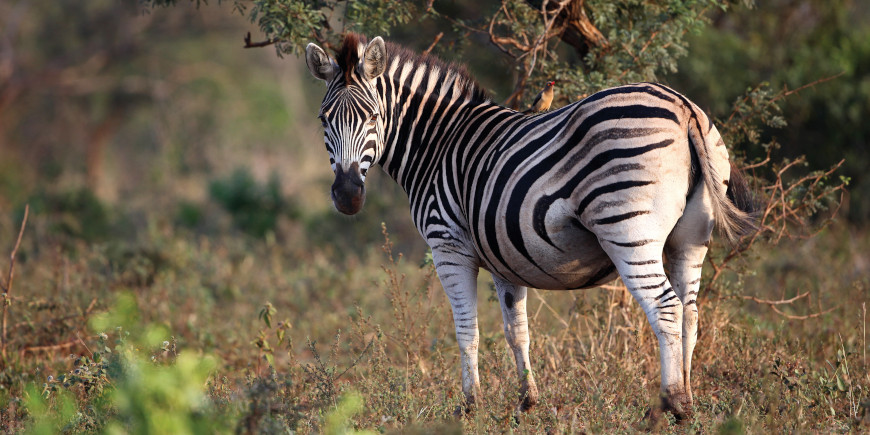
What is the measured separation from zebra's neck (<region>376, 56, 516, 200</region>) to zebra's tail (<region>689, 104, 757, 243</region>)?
1442mm

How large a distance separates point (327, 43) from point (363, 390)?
2649 millimetres

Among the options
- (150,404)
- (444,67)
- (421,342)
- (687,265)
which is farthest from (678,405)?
(150,404)

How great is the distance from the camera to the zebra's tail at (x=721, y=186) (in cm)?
414

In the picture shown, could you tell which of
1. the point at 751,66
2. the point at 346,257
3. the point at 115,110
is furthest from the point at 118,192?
the point at 751,66

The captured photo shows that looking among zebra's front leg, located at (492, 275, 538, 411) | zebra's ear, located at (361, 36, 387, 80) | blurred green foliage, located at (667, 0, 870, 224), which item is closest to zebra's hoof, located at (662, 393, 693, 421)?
zebra's front leg, located at (492, 275, 538, 411)

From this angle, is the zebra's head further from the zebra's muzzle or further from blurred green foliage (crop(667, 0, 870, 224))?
blurred green foliage (crop(667, 0, 870, 224))

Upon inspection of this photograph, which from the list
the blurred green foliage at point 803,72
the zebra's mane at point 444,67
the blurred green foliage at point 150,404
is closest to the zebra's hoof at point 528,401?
the zebra's mane at point 444,67

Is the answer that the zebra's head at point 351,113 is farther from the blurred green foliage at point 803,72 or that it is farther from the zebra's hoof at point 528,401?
the blurred green foliage at point 803,72

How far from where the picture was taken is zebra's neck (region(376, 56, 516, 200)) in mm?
5273

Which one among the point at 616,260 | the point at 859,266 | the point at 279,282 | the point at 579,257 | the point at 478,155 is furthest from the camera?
the point at 279,282

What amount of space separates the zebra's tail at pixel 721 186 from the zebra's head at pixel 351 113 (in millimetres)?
1889

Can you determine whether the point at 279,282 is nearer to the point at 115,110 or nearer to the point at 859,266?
the point at 859,266

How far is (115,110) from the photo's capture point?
21734 millimetres

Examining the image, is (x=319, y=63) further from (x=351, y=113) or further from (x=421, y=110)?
(x=421, y=110)
